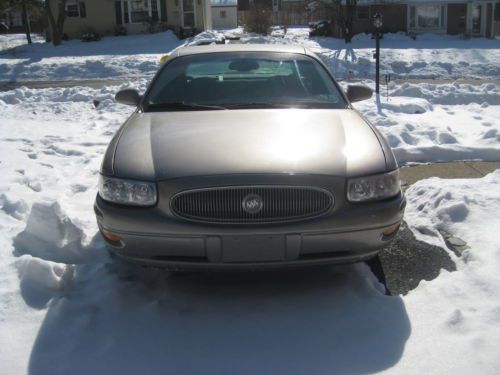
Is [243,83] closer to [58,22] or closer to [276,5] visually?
[58,22]

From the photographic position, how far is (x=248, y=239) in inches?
118

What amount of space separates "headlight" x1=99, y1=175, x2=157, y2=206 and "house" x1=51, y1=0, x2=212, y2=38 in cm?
3211

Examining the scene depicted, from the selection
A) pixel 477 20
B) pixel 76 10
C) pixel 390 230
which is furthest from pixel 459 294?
pixel 477 20

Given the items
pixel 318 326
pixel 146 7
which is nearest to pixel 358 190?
pixel 318 326

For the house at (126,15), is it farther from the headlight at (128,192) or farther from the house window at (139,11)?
the headlight at (128,192)

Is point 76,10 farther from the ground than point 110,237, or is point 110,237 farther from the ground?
point 76,10

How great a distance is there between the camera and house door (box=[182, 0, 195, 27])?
34.3m

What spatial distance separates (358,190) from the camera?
312 centimetres

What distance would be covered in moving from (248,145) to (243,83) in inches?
56.2

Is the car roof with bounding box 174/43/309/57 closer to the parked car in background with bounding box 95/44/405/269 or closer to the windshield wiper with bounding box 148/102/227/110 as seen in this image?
the windshield wiper with bounding box 148/102/227/110

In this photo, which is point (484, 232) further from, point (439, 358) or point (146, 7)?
point (146, 7)

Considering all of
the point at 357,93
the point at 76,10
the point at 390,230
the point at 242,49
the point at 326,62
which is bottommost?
the point at 390,230

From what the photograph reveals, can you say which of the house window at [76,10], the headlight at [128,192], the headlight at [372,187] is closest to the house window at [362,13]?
the house window at [76,10]

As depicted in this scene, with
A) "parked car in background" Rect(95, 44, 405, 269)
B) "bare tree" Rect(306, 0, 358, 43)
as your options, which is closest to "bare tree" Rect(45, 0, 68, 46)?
"bare tree" Rect(306, 0, 358, 43)
